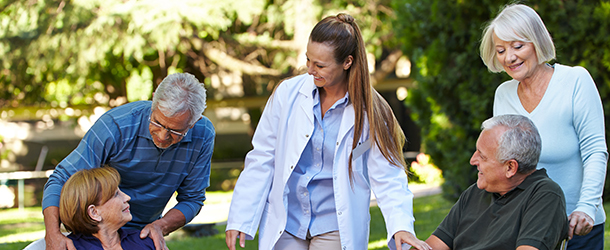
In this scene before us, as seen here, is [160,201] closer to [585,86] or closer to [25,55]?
[585,86]

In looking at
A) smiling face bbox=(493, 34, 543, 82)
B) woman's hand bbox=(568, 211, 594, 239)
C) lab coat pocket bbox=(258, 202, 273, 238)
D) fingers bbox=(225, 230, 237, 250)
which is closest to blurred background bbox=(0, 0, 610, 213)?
lab coat pocket bbox=(258, 202, 273, 238)

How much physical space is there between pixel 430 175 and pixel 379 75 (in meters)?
3.67

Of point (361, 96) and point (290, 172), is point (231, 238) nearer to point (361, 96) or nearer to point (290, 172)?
point (290, 172)

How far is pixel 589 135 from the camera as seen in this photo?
234 centimetres

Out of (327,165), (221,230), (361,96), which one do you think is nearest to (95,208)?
(327,165)

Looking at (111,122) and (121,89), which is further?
(121,89)

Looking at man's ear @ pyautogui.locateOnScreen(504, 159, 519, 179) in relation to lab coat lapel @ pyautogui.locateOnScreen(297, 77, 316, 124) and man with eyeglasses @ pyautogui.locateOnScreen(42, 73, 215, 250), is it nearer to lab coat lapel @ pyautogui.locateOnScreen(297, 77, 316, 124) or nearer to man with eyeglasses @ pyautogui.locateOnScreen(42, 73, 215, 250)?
lab coat lapel @ pyautogui.locateOnScreen(297, 77, 316, 124)

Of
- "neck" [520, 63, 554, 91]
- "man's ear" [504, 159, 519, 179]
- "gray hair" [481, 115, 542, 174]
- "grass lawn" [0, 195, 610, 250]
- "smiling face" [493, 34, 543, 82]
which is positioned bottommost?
"grass lawn" [0, 195, 610, 250]

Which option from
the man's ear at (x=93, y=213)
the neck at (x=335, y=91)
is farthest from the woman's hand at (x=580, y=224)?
the man's ear at (x=93, y=213)

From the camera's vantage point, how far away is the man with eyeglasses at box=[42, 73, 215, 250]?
101 inches

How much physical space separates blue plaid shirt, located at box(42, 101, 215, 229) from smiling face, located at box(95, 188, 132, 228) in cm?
16

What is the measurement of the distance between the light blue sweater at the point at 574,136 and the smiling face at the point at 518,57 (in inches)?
4.7

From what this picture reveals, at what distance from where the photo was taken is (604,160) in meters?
2.33

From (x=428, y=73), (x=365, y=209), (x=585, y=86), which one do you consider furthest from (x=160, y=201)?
(x=428, y=73)
